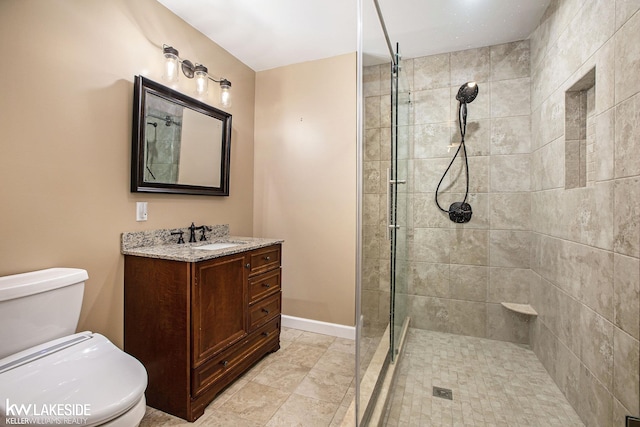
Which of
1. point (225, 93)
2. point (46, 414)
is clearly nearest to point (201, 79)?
point (225, 93)

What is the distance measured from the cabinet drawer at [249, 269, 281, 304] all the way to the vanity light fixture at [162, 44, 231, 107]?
56.6 inches

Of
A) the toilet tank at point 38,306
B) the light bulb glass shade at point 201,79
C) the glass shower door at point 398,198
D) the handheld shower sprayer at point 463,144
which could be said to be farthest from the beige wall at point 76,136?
Answer: the handheld shower sprayer at point 463,144

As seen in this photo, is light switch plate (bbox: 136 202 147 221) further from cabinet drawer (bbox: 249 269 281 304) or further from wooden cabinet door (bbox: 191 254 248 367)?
cabinet drawer (bbox: 249 269 281 304)

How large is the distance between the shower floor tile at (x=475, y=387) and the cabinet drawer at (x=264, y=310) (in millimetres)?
985

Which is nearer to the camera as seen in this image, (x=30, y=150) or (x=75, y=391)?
(x=75, y=391)

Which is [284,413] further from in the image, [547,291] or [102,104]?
[102,104]

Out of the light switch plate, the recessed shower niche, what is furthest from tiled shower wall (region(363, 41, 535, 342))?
the light switch plate

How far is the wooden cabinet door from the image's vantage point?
1494 millimetres

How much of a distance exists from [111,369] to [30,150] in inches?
41.4

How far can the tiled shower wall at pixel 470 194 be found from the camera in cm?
190

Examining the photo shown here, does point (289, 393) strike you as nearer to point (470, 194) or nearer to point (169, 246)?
point (169, 246)

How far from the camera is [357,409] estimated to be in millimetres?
1288

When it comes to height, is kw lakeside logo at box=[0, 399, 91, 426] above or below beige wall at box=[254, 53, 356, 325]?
below

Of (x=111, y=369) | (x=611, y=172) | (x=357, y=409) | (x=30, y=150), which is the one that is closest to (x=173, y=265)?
(x=111, y=369)
